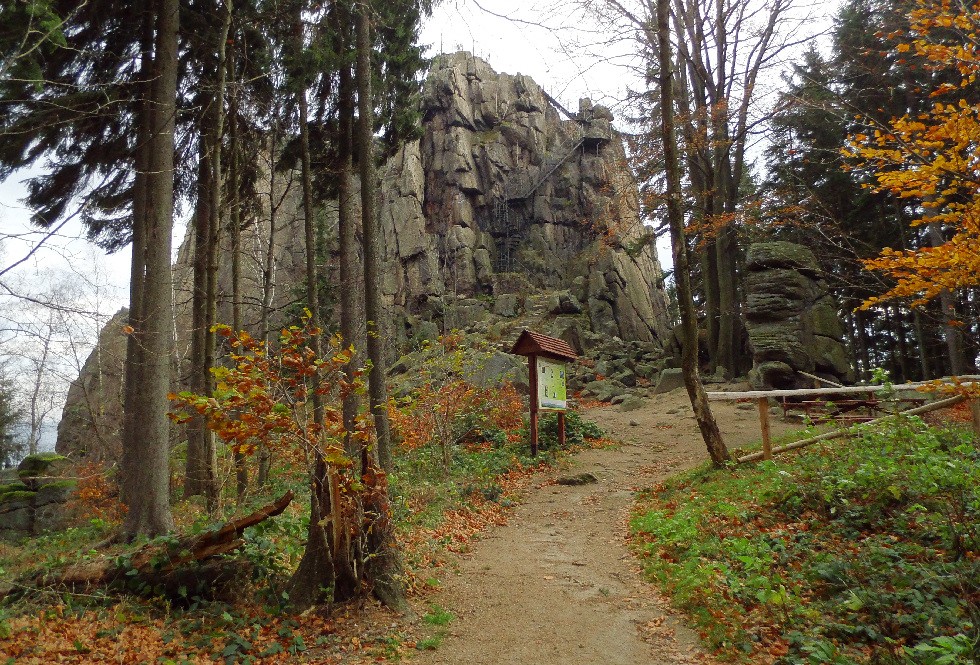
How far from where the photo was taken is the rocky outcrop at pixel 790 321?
15117 mm

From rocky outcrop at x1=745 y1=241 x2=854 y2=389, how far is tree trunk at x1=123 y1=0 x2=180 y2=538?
46.4 feet

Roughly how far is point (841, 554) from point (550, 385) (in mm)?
7524

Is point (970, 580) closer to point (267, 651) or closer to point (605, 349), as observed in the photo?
point (267, 651)

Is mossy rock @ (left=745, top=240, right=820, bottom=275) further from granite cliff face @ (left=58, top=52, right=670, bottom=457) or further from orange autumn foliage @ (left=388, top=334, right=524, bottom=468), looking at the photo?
granite cliff face @ (left=58, top=52, right=670, bottom=457)

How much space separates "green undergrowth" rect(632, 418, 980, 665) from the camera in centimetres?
353

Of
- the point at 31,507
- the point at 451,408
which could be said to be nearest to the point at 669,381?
the point at 451,408

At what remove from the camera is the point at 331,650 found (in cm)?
416

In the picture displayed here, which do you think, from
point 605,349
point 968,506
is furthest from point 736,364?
point 968,506

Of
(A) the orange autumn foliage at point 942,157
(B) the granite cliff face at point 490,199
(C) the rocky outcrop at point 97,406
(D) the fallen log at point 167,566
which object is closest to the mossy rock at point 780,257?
(A) the orange autumn foliage at point 942,157

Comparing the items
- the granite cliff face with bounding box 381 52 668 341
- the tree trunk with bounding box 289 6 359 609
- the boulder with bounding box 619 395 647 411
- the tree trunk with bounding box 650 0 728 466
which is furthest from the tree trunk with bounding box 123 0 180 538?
the granite cliff face with bounding box 381 52 668 341

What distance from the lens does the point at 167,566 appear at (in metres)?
4.73

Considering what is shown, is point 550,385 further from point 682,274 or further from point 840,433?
point 840,433

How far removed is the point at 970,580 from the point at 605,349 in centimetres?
2279

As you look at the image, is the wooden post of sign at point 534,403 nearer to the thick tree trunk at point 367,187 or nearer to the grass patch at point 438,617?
the thick tree trunk at point 367,187
